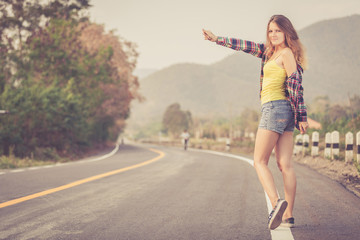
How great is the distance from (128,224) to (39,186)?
3.39m

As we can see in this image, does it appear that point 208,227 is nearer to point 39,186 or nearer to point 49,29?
point 39,186

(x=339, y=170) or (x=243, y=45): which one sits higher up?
(x=243, y=45)

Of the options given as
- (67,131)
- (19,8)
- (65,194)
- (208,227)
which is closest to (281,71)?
(208,227)

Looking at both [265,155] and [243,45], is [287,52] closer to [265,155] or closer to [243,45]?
[243,45]

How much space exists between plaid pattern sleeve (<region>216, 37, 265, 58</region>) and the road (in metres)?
1.90

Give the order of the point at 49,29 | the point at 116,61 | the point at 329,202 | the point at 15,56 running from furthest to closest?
the point at 116,61 < the point at 49,29 < the point at 15,56 < the point at 329,202

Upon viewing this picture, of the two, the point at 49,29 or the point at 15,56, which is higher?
the point at 49,29

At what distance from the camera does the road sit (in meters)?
3.71

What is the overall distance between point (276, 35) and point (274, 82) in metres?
0.51

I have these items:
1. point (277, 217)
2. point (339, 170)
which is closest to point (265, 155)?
point (277, 217)

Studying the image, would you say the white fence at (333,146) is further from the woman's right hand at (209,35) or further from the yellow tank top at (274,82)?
the woman's right hand at (209,35)

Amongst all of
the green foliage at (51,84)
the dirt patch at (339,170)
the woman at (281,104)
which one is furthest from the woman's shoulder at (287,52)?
the green foliage at (51,84)

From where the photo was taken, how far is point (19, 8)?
76.7 feet

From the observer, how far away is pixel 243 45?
14.5 ft
